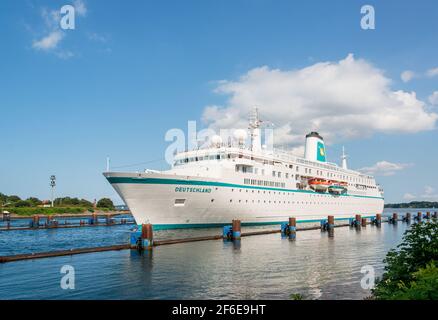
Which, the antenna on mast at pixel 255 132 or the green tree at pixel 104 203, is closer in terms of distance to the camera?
the antenna on mast at pixel 255 132

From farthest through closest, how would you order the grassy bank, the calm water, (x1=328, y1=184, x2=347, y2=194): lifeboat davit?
the grassy bank → (x1=328, y1=184, x2=347, y2=194): lifeboat davit → the calm water

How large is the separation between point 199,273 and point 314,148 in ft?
166

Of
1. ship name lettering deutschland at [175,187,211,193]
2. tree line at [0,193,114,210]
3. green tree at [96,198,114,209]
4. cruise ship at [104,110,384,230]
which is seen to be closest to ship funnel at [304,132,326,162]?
cruise ship at [104,110,384,230]

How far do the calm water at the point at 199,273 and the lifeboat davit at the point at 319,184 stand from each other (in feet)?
92.0

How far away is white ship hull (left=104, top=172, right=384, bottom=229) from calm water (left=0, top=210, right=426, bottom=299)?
7261 millimetres

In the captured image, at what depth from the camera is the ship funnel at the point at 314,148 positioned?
6619 cm

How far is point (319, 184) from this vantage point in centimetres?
5891

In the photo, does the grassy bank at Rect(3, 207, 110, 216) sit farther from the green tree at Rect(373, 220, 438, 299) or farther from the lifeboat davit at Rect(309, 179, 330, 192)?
the green tree at Rect(373, 220, 438, 299)

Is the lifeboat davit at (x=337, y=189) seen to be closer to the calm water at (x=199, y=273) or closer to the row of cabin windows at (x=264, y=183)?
the row of cabin windows at (x=264, y=183)


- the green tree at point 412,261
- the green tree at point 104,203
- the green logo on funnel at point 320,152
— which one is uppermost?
the green logo on funnel at point 320,152

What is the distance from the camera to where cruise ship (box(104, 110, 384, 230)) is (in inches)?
1409

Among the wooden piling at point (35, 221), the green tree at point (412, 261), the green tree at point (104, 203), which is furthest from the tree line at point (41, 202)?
the green tree at point (412, 261)

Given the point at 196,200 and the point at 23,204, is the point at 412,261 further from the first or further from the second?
the point at 23,204
